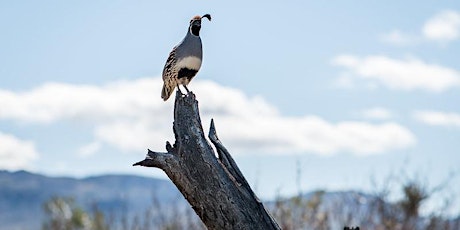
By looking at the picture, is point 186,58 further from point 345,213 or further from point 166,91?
point 345,213

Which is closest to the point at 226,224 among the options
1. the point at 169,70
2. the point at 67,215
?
the point at 169,70

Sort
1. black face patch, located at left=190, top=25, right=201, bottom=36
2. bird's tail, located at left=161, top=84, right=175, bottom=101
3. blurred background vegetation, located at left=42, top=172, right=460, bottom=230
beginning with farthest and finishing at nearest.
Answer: blurred background vegetation, located at left=42, top=172, right=460, bottom=230 → bird's tail, located at left=161, top=84, right=175, bottom=101 → black face patch, located at left=190, top=25, right=201, bottom=36

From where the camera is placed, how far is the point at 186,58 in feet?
33.2

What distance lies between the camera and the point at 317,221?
710 inches

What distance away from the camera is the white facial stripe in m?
10.1

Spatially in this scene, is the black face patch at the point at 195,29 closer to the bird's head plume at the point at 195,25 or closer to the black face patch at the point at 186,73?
the bird's head plume at the point at 195,25

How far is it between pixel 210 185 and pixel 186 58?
9.59ft

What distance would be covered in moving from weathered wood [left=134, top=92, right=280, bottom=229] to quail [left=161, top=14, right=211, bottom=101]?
248cm

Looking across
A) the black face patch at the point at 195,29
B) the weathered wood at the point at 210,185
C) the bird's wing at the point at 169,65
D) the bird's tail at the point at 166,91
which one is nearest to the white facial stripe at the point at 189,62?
the bird's wing at the point at 169,65

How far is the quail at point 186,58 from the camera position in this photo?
10.0 m

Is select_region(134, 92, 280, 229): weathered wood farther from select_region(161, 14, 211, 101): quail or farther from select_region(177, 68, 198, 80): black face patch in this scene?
select_region(177, 68, 198, 80): black face patch

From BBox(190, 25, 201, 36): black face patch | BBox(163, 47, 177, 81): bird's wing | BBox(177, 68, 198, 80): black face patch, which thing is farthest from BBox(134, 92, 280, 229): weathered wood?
BBox(163, 47, 177, 81): bird's wing

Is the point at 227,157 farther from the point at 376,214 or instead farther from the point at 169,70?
the point at 376,214

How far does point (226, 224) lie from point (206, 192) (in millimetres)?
246
